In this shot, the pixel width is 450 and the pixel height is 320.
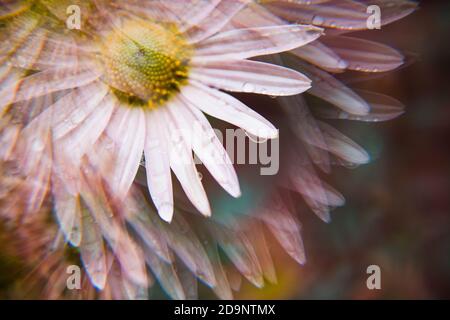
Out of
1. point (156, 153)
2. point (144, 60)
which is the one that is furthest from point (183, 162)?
point (144, 60)

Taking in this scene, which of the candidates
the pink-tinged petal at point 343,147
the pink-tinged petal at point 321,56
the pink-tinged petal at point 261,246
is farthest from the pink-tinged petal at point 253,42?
the pink-tinged petal at point 261,246

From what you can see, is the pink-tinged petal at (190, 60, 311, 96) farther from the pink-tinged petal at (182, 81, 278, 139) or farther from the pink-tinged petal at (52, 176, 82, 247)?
the pink-tinged petal at (52, 176, 82, 247)

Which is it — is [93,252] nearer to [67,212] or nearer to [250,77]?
[67,212]

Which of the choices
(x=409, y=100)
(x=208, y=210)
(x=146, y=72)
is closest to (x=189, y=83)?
(x=146, y=72)

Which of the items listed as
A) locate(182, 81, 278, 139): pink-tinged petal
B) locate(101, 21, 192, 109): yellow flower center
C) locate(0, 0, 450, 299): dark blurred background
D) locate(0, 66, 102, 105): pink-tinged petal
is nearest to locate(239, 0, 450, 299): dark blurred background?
locate(0, 0, 450, 299): dark blurred background
